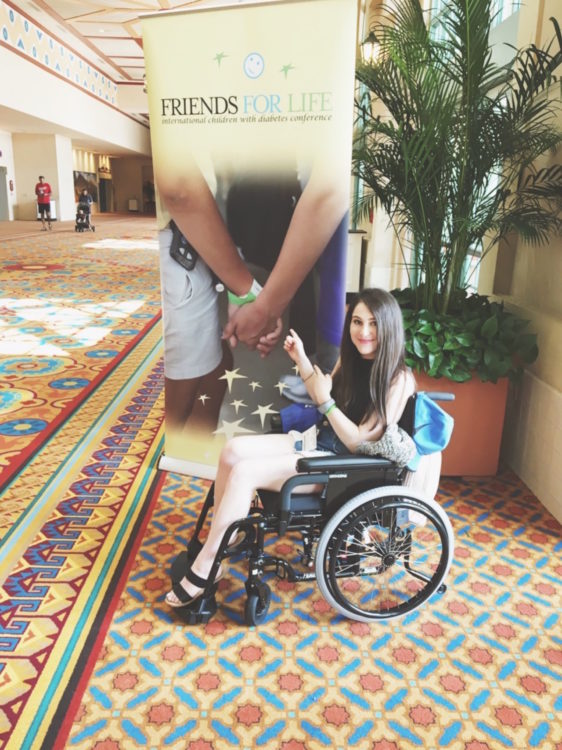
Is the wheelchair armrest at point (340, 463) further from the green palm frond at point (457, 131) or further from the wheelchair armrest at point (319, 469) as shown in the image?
the green palm frond at point (457, 131)

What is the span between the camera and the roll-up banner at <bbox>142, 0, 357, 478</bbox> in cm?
247

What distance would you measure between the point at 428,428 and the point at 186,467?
1506 mm

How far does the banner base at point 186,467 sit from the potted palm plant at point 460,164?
1.17 metres

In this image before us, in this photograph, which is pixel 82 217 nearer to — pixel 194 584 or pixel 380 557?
pixel 194 584

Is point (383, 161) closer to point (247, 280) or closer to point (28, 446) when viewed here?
point (247, 280)

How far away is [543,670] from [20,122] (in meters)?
19.1

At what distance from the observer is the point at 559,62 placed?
2.58 m

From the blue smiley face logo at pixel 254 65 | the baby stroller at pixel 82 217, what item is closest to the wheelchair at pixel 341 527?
the blue smiley face logo at pixel 254 65

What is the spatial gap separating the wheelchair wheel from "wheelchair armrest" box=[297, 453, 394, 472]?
8 cm

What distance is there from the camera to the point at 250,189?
2.67 m

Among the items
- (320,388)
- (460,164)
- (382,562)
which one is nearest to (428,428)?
(320,388)

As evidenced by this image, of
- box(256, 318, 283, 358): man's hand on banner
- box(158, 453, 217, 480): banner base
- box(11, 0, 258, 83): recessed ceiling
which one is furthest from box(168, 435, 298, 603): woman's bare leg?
box(11, 0, 258, 83): recessed ceiling

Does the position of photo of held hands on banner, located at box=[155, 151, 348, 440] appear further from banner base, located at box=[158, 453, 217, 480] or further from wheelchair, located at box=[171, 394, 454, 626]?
wheelchair, located at box=[171, 394, 454, 626]

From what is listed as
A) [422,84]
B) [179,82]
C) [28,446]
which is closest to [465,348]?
[422,84]
